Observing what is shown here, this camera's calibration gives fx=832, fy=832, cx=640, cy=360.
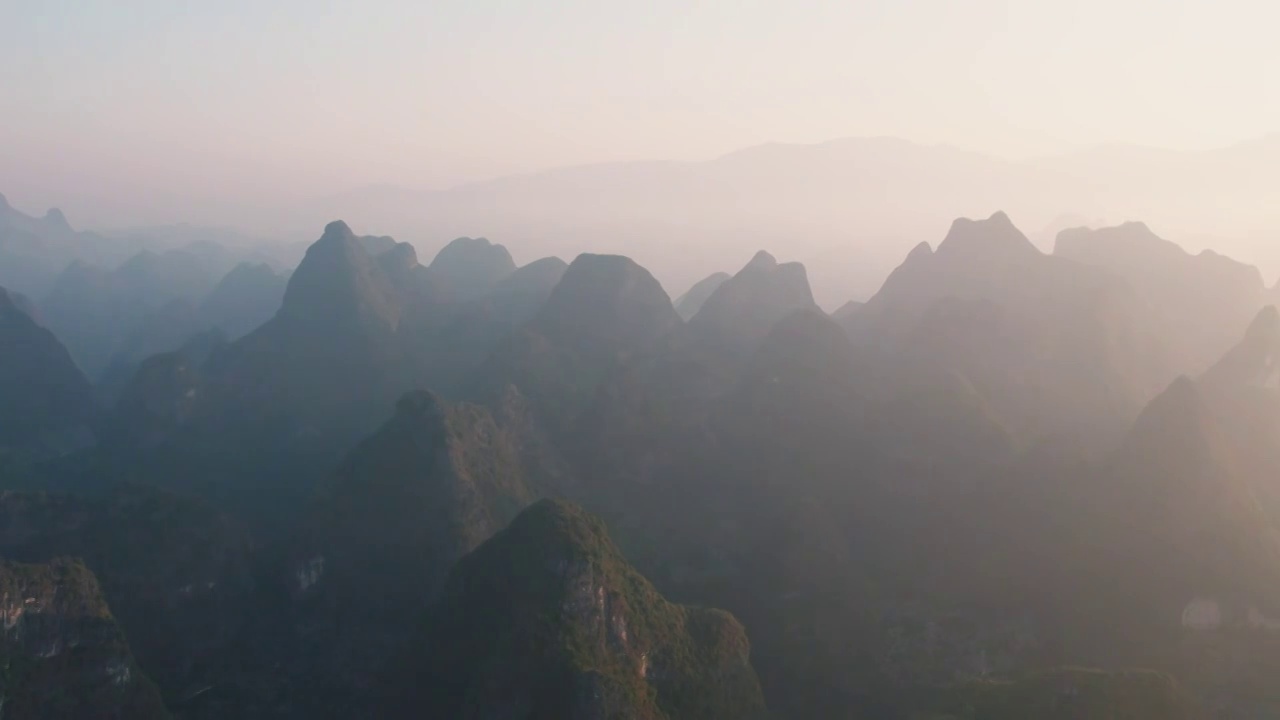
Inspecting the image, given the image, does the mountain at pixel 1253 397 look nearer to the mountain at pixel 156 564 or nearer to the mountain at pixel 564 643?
the mountain at pixel 564 643

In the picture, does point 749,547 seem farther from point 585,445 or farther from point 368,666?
point 368,666

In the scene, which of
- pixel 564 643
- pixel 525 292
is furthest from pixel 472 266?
pixel 564 643

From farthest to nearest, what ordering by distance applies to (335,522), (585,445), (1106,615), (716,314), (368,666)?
(716,314), (585,445), (335,522), (368,666), (1106,615)

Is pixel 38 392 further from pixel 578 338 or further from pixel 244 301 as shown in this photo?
pixel 578 338

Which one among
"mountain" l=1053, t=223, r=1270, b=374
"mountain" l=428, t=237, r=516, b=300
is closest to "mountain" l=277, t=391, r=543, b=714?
"mountain" l=1053, t=223, r=1270, b=374

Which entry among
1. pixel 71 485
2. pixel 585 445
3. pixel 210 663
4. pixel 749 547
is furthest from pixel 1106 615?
pixel 71 485

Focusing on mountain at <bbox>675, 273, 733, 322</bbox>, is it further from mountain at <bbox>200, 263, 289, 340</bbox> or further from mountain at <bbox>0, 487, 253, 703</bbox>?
mountain at <bbox>0, 487, 253, 703</bbox>
